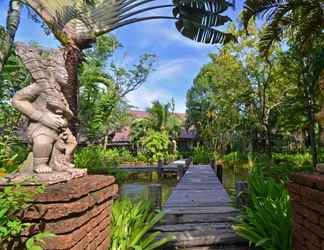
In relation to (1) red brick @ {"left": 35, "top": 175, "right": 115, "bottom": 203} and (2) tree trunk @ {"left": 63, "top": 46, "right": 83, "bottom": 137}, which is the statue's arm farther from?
(2) tree trunk @ {"left": 63, "top": 46, "right": 83, "bottom": 137}

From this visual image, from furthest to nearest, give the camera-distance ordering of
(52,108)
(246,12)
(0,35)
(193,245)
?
(0,35) → (246,12) → (193,245) → (52,108)

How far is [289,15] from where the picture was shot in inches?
284

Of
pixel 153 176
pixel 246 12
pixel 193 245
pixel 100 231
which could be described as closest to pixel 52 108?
pixel 100 231

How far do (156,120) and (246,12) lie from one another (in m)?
22.3

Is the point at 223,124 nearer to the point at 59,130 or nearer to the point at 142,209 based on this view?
the point at 142,209

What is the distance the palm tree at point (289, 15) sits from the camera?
647cm

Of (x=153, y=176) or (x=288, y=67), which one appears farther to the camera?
(x=153, y=176)

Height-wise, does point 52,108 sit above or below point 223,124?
below

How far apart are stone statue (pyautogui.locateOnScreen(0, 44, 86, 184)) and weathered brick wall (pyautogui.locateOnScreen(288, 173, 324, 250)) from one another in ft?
8.13

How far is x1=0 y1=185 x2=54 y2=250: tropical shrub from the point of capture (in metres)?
1.94

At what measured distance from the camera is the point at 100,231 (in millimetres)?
2980

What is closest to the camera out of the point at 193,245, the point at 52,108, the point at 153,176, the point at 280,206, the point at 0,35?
the point at 52,108

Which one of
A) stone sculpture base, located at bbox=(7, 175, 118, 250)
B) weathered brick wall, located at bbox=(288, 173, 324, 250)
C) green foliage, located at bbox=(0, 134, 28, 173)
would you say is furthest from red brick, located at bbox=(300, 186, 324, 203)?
green foliage, located at bbox=(0, 134, 28, 173)

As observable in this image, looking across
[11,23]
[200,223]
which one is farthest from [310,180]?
[11,23]
